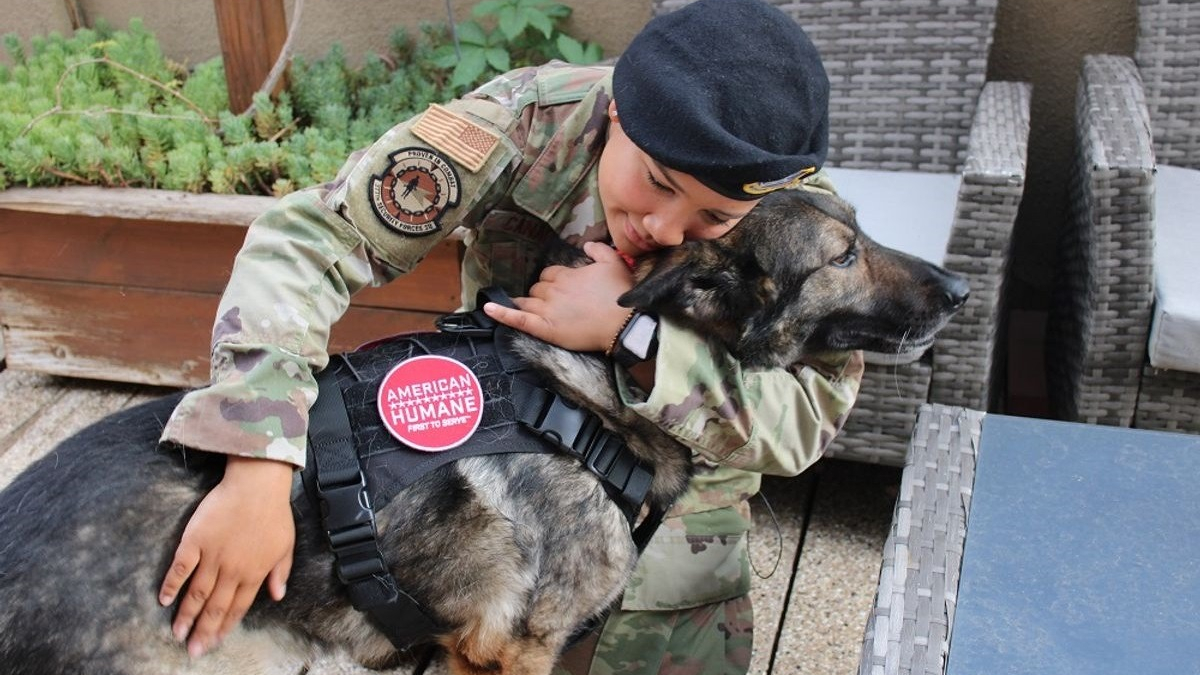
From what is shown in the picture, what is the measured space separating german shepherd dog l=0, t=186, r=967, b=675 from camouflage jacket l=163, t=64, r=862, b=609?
78 millimetres

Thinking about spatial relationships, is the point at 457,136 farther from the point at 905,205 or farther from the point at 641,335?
the point at 905,205

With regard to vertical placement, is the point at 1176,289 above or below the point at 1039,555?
below

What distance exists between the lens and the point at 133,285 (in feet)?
10.7

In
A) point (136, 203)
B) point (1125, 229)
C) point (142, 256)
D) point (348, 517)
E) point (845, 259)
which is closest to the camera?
point (348, 517)

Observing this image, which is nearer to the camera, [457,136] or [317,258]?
[317,258]

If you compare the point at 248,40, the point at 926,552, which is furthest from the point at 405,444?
the point at 248,40

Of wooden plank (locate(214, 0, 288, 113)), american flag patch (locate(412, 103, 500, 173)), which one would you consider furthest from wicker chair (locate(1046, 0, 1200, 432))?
wooden plank (locate(214, 0, 288, 113))

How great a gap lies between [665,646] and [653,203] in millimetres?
1018

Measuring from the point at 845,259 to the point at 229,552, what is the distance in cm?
115

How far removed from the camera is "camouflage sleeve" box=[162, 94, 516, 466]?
1.57 meters

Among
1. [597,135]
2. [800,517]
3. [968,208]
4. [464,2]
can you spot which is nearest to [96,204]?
[464,2]

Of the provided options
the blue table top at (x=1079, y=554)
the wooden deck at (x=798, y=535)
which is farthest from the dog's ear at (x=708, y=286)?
the wooden deck at (x=798, y=535)

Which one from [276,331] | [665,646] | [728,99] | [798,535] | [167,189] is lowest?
[798,535]

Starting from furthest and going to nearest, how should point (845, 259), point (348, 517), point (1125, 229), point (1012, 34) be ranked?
point (1012, 34), point (1125, 229), point (845, 259), point (348, 517)
